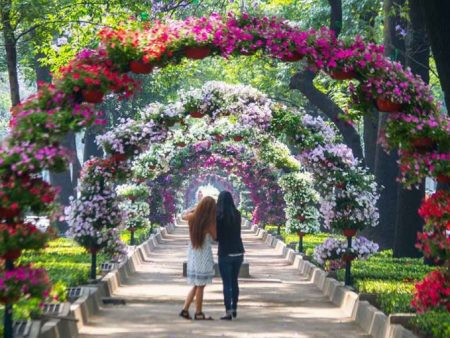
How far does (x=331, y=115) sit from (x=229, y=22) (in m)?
15.7

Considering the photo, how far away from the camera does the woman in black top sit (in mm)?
15500

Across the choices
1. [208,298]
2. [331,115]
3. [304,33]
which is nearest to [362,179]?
[208,298]

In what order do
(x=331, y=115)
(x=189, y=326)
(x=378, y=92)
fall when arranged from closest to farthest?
(x=378, y=92), (x=189, y=326), (x=331, y=115)

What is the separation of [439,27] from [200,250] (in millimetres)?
4857

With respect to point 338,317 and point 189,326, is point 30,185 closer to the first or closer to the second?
point 189,326

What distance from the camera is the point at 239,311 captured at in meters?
17.0

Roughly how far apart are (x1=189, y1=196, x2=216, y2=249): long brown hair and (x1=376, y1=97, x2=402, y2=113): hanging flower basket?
353 centimetres

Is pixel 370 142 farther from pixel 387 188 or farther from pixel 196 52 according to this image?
pixel 196 52

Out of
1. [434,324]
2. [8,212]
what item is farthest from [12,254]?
[434,324]

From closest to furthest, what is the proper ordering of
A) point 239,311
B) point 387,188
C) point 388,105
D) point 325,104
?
point 388,105, point 239,311, point 387,188, point 325,104

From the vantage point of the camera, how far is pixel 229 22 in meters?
13.1

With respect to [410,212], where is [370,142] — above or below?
above

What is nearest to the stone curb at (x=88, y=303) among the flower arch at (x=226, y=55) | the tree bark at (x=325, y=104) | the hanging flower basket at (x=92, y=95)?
the flower arch at (x=226, y=55)

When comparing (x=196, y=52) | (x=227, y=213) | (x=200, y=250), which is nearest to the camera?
(x=196, y=52)
